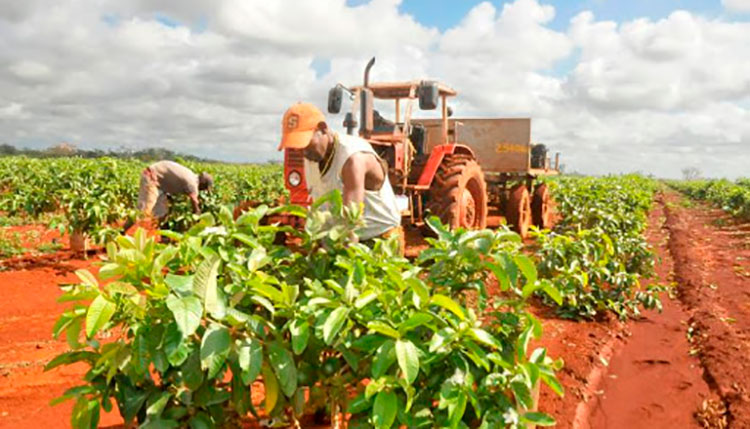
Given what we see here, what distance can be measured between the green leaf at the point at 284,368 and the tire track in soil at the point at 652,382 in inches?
93.6

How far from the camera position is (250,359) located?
141cm

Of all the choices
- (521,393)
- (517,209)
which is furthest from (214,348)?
(517,209)

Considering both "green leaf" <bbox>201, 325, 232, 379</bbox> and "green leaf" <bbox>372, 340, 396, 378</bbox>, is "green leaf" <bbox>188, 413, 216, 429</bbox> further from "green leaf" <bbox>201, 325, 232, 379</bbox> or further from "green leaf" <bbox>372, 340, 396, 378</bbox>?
"green leaf" <bbox>372, 340, 396, 378</bbox>

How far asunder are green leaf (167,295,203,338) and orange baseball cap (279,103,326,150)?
56.4 inches

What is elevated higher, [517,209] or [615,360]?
[517,209]

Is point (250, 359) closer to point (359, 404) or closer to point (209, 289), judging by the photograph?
point (209, 289)

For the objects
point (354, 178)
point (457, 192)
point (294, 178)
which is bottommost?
point (457, 192)

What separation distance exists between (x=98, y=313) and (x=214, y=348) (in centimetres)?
29

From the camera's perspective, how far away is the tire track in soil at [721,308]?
12.1 ft

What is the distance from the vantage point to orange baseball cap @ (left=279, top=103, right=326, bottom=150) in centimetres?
268

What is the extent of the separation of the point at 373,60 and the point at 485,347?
5.09 m

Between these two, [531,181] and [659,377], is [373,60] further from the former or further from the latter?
[531,181]

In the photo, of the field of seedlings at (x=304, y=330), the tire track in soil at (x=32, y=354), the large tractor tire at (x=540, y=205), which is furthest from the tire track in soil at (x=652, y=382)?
the large tractor tire at (x=540, y=205)

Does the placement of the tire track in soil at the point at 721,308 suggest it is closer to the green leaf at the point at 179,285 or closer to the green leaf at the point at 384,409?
the green leaf at the point at 384,409
